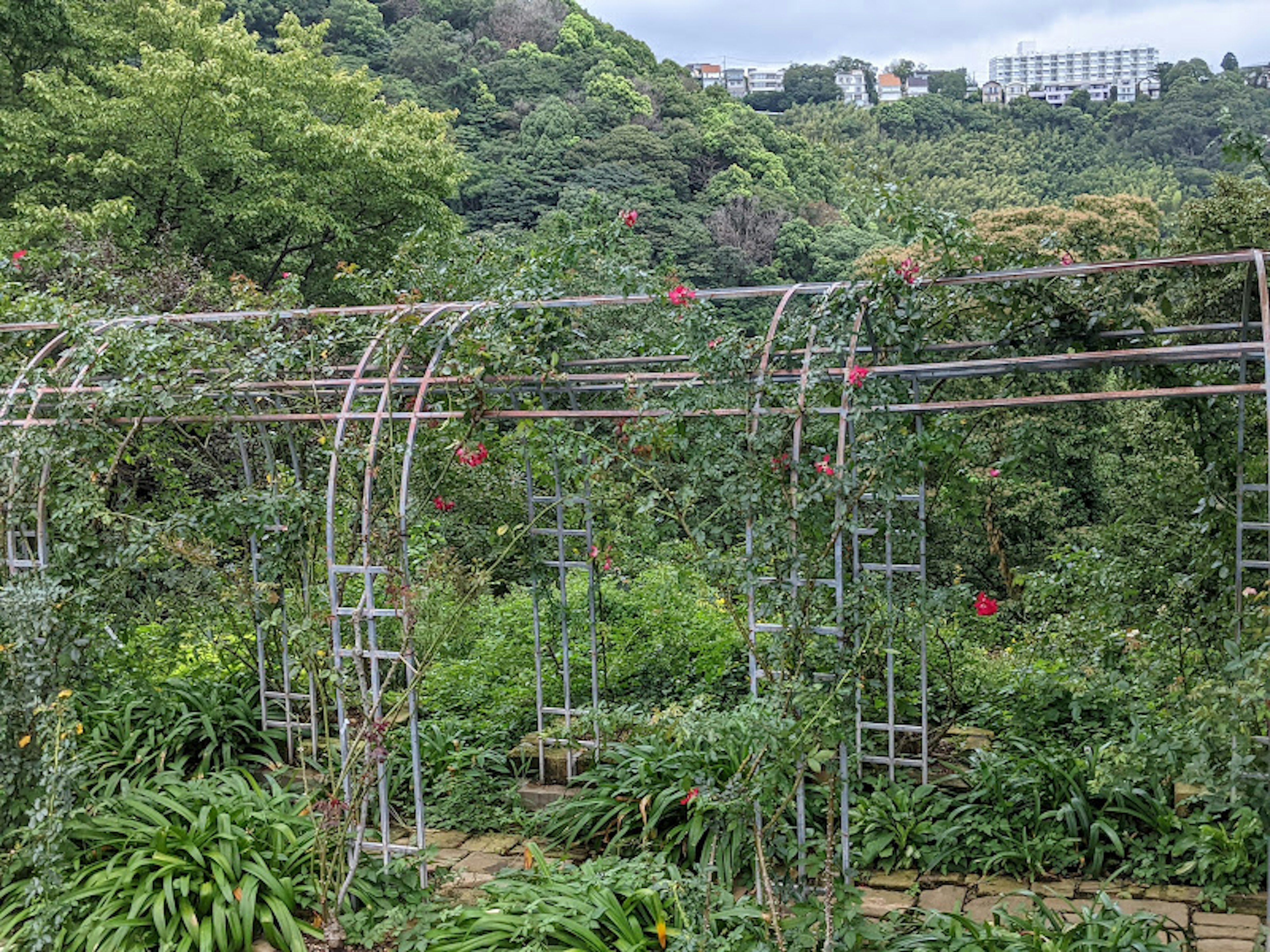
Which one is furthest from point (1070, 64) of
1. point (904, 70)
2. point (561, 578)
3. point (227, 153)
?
point (561, 578)

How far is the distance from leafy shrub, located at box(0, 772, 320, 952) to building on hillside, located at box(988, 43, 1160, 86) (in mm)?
40756

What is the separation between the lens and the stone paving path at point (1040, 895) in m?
3.79

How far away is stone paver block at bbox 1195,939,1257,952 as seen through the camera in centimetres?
366

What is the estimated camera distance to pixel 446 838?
5027 millimetres

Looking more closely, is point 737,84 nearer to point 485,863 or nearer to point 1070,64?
point 1070,64

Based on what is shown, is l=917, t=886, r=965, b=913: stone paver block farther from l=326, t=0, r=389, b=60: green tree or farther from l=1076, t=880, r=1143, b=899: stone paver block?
l=326, t=0, r=389, b=60: green tree

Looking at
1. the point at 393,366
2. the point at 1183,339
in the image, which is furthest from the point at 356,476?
the point at 1183,339

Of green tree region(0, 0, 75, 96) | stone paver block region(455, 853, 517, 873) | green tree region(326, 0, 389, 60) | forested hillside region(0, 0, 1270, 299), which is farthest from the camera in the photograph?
green tree region(326, 0, 389, 60)

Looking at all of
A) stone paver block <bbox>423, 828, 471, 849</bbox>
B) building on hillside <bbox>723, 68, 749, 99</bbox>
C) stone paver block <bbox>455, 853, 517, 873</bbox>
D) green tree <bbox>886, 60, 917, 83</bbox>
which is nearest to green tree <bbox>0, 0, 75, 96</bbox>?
stone paver block <bbox>423, 828, 471, 849</bbox>

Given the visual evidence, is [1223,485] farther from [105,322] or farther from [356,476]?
[105,322]

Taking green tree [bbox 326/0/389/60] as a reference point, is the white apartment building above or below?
below

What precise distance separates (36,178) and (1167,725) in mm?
13638

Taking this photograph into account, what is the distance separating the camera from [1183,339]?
259 inches

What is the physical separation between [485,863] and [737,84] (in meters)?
38.6
